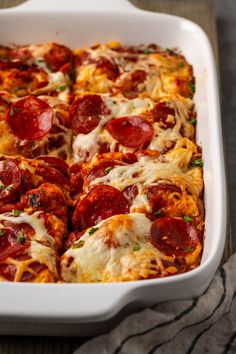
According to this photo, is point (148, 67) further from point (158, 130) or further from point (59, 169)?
point (59, 169)

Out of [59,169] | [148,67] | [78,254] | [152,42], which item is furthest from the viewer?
[152,42]

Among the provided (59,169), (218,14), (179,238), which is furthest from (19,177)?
(218,14)

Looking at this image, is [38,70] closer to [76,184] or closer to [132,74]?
[132,74]

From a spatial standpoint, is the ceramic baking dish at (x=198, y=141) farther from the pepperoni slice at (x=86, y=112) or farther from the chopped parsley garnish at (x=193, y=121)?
the pepperoni slice at (x=86, y=112)

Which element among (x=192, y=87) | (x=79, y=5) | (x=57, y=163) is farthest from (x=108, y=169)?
(x=79, y=5)

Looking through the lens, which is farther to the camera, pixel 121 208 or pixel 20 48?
pixel 20 48

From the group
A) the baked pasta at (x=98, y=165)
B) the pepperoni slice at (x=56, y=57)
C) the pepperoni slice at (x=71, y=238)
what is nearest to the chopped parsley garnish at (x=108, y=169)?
the baked pasta at (x=98, y=165)
